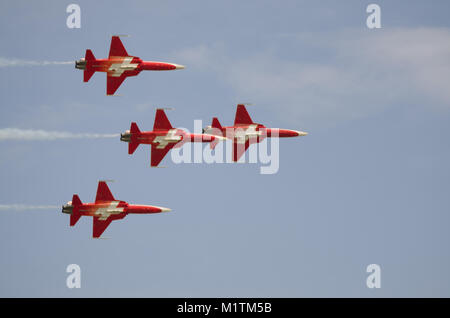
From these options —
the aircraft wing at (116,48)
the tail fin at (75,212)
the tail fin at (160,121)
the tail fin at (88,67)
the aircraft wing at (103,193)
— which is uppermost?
the aircraft wing at (116,48)

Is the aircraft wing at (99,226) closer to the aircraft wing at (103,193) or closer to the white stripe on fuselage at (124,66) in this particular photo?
the aircraft wing at (103,193)

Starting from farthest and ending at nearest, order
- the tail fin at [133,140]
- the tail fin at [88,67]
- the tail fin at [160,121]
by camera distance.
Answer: the tail fin at [160,121] < the tail fin at [88,67] < the tail fin at [133,140]

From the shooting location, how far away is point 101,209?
639 feet

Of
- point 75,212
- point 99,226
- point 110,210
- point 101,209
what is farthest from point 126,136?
point 99,226

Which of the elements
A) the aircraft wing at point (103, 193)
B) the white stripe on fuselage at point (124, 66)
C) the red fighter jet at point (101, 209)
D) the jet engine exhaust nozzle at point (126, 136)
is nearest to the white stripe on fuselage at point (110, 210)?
the red fighter jet at point (101, 209)

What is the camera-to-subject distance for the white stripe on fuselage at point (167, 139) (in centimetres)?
19762

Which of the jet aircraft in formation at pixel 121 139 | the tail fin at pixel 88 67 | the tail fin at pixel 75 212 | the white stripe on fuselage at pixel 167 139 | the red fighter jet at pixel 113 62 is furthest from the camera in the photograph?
the white stripe on fuselage at pixel 167 139

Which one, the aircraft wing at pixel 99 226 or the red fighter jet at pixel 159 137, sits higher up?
the red fighter jet at pixel 159 137

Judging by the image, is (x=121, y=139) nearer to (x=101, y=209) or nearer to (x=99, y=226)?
(x=101, y=209)

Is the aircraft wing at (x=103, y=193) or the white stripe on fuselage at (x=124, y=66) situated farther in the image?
the white stripe on fuselage at (x=124, y=66)

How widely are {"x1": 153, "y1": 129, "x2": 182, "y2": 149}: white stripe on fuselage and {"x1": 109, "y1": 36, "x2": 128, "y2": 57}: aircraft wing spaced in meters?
14.7

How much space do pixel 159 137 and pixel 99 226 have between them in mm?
16979
